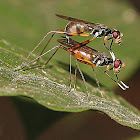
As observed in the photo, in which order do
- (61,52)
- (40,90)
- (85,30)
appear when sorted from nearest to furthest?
(40,90) → (85,30) → (61,52)

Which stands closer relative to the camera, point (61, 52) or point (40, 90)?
point (40, 90)

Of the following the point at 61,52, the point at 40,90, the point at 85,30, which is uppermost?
the point at 85,30

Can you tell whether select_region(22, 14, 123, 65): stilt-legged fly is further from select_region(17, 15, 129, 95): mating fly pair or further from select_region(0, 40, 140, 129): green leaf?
select_region(0, 40, 140, 129): green leaf

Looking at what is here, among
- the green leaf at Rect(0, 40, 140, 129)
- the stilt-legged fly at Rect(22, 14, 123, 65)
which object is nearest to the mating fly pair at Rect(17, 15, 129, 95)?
the stilt-legged fly at Rect(22, 14, 123, 65)

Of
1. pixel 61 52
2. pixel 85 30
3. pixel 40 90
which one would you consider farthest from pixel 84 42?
pixel 40 90

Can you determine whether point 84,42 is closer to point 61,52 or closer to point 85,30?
point 85,30

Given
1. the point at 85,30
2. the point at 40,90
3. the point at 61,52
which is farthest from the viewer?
the point at 61,52

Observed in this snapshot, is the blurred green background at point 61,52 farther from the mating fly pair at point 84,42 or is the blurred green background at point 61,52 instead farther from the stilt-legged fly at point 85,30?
the stilt-legged fly at point 85,30

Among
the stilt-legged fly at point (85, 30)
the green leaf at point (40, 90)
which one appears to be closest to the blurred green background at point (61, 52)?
the green leaf at point (40, 90)

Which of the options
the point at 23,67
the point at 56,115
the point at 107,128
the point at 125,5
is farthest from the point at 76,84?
the point at 125,5
